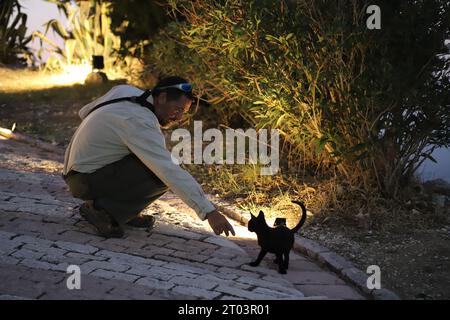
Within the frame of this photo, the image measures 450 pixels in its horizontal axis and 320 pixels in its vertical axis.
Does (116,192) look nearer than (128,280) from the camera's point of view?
No

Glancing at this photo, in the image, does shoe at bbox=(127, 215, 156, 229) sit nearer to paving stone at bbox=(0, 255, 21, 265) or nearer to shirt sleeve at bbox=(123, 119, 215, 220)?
shirt sleeve at bbox=(123, 119, 215, 220)

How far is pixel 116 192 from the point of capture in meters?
5.00

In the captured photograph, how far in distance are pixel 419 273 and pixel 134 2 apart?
280 inches

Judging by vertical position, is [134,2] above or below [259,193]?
above

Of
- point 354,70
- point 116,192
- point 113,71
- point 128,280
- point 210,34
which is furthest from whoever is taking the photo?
point 113,71

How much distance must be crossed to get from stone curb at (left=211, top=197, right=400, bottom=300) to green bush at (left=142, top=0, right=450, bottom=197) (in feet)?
3.31

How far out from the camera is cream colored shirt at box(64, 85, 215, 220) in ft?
15.1

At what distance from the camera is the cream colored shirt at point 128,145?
461cm

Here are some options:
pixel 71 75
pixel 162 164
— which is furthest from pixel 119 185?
pixel 71 75

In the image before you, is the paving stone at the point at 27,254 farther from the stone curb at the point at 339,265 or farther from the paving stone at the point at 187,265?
the stone curb at the point at 339,265
